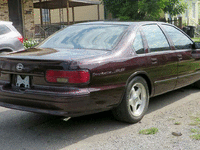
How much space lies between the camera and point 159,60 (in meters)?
4.84

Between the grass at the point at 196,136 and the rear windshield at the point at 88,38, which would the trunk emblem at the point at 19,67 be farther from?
the grass at the point at 196,136

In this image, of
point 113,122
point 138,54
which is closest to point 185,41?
point 138,54

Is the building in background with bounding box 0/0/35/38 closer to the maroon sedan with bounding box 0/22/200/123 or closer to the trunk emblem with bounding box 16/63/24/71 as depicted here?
the maroon sedan with bounding box 0/22/200/123

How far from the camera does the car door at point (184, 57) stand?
5.46 m

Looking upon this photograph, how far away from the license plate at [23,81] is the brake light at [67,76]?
34 cm

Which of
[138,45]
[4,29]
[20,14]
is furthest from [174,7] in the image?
[138,45]

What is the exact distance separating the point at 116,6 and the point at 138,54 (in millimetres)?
19984

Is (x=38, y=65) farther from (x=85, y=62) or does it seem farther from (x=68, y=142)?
(x=68, y=142)

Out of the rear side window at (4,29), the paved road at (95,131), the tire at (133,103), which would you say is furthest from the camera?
the rear side window at (4,29)

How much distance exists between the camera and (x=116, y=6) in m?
23.8

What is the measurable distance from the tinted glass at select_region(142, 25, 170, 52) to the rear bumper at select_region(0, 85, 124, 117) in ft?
3.93

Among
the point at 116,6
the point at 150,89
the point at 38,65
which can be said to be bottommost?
the point at 150,89

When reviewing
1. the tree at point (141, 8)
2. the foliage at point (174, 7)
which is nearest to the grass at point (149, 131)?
the tree at point (141, 8)

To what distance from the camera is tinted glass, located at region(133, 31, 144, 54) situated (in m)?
4.50
